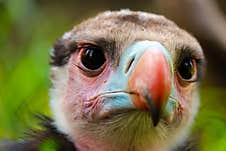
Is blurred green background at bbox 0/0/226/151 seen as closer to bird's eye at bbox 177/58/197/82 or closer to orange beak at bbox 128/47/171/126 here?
bird's eye at bbox 177/58/197/82

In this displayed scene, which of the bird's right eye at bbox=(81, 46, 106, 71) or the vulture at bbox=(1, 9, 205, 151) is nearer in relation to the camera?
the vulture at bbox=(1, 9, 205, 151)

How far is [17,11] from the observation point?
13.2ft

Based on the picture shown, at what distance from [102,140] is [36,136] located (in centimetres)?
30

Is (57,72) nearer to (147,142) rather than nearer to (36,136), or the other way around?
(36,136)

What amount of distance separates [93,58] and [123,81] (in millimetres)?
346

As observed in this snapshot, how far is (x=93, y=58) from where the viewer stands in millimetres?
2863

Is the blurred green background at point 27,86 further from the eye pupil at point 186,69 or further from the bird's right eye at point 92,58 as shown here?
the bird's right eye at point 92,58

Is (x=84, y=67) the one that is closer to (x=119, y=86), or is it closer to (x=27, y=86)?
(x=119, y=86)

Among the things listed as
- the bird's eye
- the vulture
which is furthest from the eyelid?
the bird's eye

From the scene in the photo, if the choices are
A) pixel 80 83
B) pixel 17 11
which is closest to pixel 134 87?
pixel 80 83

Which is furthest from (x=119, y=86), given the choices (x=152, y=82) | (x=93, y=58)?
(x=93, y=58)

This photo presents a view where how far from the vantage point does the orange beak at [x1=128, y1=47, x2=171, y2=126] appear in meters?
2.34

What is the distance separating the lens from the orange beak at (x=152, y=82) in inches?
92.0

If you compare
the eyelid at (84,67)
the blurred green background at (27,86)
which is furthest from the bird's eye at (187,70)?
the eyelid at (84,67)
